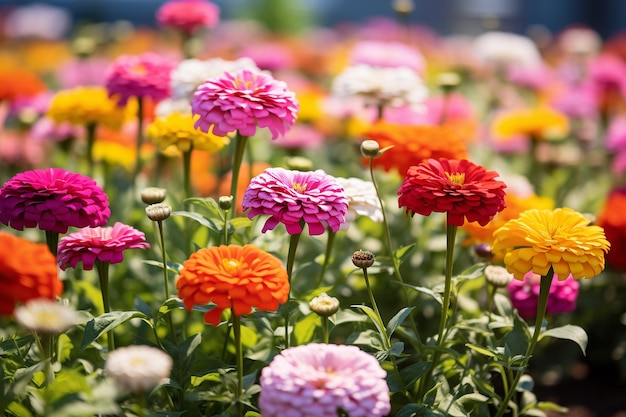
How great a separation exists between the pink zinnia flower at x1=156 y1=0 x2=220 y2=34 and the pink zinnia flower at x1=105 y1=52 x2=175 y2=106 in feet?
2.03

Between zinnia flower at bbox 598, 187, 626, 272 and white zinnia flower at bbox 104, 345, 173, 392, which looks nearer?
white zinnia flower at bbox 104, 345, 173, 392

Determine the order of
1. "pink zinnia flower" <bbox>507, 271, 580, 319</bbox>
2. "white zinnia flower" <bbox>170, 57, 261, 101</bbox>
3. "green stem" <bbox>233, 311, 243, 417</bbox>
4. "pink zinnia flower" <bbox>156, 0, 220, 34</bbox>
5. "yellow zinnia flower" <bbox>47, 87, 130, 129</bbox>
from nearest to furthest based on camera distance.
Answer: "green stem" <bbox>233, 311, 243, 417</bbox> → "pink zinnia flower" <bbox>507, 271, 580, 319</bbox> → "white zinnia flower" <bbox>170, 57, 261, 101</bbox> → "yellow zinnia flower" <bbox>47, 87, 130, 129</bbox> → "pink zinnia flower" <bbox>156, 0, 220, 34</bbox>

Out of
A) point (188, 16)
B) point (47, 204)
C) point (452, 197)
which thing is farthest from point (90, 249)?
point (188, 16)

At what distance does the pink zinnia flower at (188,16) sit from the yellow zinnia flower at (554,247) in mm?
1754

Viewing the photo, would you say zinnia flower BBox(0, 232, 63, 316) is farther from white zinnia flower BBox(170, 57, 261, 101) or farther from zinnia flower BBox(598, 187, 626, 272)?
zinnia flower BBox(598, 187, 626, 272)

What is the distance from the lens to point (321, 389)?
4.64 feet

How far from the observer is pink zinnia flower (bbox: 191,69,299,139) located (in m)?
1.92

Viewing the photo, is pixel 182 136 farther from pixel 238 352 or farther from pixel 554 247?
pixel 554 247

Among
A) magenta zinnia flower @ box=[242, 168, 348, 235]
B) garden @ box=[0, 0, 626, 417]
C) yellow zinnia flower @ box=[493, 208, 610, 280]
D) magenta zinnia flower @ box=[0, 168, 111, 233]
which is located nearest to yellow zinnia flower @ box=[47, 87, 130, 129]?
garden @ box=[0, 0, 626, 417]

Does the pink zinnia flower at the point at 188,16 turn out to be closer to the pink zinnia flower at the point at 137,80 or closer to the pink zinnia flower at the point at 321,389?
the pink zinnia flower at the point at 137,80

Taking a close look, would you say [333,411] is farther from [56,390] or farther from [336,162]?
[336,162]

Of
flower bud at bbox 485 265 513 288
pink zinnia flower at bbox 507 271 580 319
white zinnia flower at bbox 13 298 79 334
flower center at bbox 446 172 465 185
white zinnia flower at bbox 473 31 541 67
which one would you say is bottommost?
pink zinnia flower at bbox 507 271 580 319

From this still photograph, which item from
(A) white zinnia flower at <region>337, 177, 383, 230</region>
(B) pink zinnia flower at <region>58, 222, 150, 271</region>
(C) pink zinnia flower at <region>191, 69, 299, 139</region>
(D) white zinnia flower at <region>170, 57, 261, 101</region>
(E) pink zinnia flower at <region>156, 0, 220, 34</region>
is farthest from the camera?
(E) pink zinnia flower at <region>156, 0, 220, 34</region>

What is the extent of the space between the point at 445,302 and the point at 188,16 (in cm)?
178
